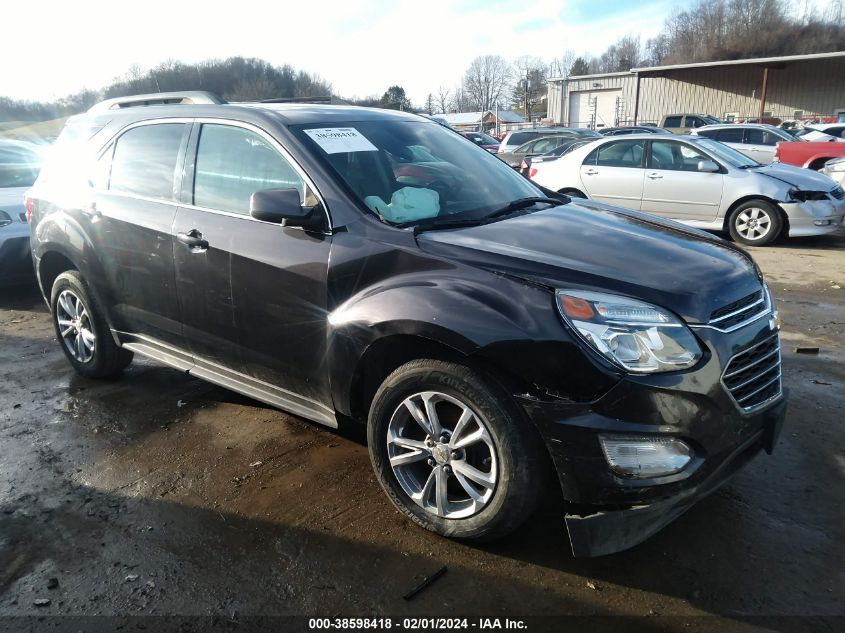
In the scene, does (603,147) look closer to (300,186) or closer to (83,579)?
(300,186)

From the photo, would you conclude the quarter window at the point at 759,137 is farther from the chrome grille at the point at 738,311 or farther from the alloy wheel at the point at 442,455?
the alloy wheel at the point at 442,455

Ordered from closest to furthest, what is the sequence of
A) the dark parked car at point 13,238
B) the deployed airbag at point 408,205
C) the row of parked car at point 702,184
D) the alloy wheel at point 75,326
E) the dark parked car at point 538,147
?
the deployed airbag at point 408,205
the alloy wheel at point 75,326
the dark parked car at point 13,238
the row of parked car at point 702,184
the dark parked car at point 538,147

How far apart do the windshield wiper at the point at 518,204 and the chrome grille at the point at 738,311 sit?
47.9 inches

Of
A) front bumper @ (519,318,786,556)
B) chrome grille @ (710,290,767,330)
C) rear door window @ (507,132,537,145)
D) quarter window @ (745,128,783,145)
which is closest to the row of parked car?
chrome grille @ (710,290,767,330)

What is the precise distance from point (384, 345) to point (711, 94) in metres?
54.6

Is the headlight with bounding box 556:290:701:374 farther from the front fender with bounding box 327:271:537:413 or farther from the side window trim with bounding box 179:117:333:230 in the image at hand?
the side window trim with bounding box 179:117:333:230

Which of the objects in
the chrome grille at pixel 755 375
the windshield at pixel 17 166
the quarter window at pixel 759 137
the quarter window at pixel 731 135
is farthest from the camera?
the quarter window at pixel 731 135

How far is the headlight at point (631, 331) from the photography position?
2.31 m

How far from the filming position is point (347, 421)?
10.4ft

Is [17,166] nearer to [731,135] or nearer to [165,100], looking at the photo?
[165,100]

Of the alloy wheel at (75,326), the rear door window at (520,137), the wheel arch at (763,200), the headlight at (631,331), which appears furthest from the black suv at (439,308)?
the rear door window at (520,137)

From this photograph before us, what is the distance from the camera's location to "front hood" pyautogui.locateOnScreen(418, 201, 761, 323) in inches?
96.7

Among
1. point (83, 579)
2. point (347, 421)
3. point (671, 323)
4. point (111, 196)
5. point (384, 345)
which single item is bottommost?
point (83, 579)

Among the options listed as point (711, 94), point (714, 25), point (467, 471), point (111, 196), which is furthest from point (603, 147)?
point (714, 25)
